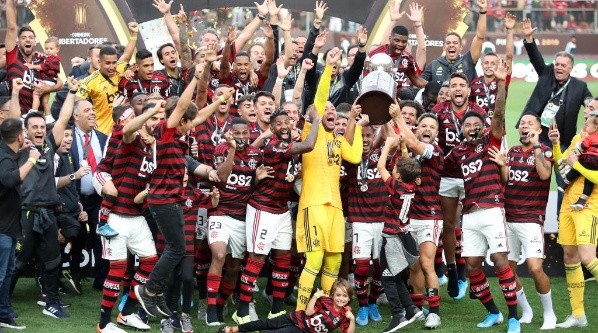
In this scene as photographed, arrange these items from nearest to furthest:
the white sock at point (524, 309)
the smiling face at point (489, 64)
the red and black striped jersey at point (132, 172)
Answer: the red and black striped jersey at point (132, 172), the white sock at point (524, 309), the smiling face at point (489, 64)

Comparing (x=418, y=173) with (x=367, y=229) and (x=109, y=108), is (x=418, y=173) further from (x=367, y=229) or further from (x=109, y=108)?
(x=109, y=108)

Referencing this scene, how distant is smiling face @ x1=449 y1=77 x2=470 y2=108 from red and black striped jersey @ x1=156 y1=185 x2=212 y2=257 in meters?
2.78

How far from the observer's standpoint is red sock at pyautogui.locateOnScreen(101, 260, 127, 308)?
1022 cm

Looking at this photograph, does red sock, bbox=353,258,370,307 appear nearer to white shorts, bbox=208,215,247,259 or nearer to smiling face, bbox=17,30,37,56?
Answer: white shorts, bbox=208,215,247,259

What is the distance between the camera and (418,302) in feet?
36.4

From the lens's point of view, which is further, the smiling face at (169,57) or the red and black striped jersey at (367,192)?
the smiling face at (169,57)

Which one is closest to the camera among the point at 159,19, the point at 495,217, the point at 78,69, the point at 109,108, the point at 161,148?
the point at 161,148

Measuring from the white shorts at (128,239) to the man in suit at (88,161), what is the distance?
1654 millimetres

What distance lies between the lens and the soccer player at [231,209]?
10648 mm

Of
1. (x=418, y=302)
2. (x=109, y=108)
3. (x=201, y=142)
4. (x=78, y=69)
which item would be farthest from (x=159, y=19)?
(x=418, y=302)

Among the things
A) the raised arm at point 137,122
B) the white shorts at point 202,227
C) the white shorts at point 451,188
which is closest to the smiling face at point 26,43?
the white shorts at point 202,227

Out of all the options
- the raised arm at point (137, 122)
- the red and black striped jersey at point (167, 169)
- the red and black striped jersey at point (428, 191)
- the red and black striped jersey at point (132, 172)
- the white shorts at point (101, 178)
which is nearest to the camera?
the raised arm at point (137, 122)

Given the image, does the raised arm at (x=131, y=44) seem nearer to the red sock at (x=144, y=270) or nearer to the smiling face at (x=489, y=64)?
the red sock at (x=144, y=270)

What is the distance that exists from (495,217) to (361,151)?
4.53 ft
